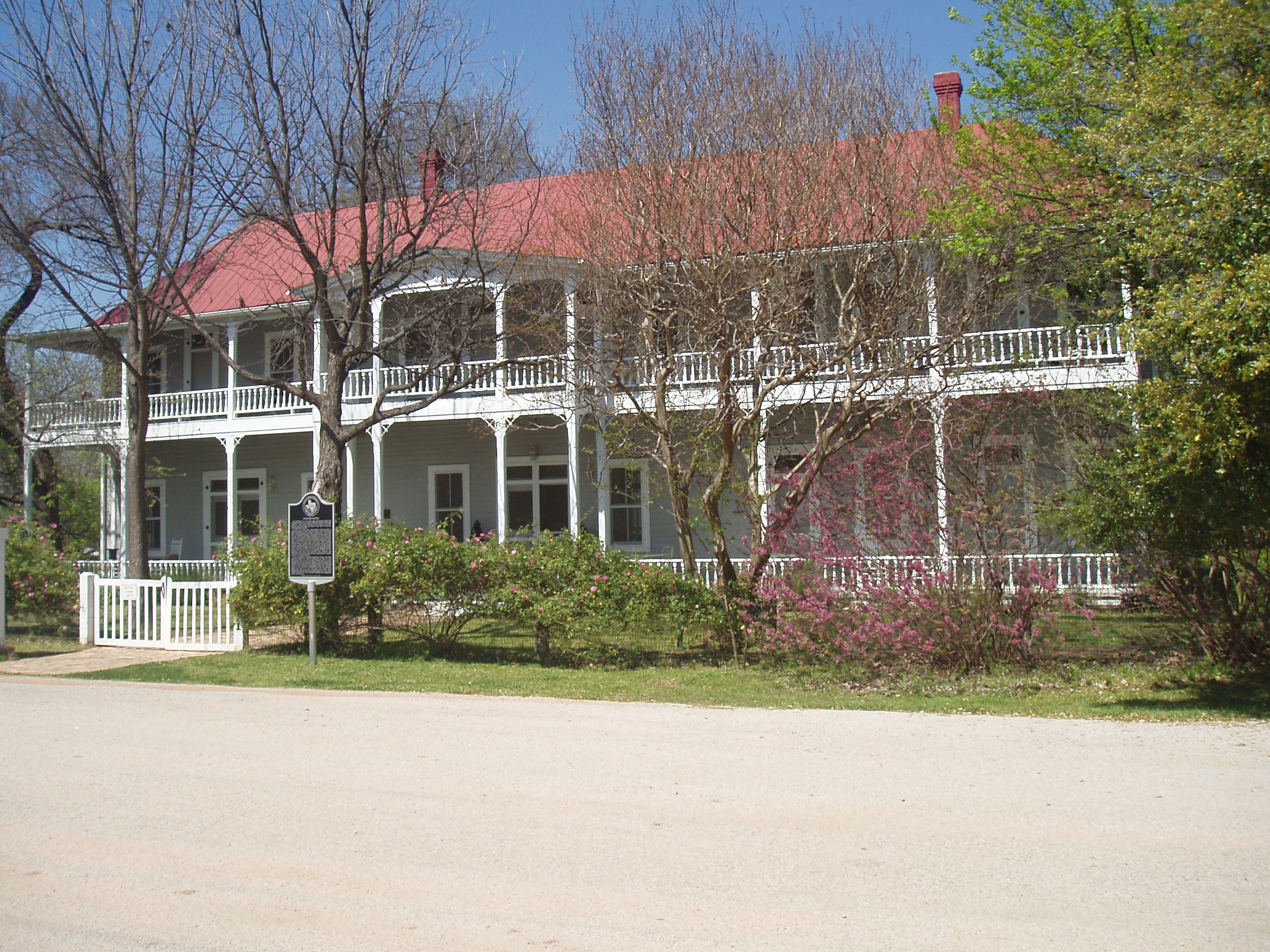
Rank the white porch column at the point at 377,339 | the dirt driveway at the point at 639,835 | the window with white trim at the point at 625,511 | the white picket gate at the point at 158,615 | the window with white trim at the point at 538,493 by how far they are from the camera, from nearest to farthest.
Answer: the dirt driveway at the point at 639,835
the white picket gate at the point at 158,615
the white porch column at the point at 377,339
the window with white trim at the point at 625,511
the window with white trim at the point at 538,493

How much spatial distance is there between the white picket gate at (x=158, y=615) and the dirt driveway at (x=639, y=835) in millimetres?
5294

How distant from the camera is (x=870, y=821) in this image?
576 centimetres

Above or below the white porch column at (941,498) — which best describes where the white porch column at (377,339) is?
above

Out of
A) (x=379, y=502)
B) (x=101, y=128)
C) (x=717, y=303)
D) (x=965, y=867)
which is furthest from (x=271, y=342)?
(x=965, y=867)

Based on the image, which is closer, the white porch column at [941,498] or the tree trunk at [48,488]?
the white porch column at [941,498]

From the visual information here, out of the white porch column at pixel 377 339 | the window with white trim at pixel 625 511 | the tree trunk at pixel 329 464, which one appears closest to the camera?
the tree trunk at pixel 329 464

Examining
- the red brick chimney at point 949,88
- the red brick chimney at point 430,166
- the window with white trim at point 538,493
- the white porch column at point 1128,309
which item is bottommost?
the window with white trim at point 538,493

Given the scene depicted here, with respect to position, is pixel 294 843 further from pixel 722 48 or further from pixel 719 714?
pixel 722 48

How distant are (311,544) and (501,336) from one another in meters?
4.24

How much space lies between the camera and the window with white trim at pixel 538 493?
72.6ft

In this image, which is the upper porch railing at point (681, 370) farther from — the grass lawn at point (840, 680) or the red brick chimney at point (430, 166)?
the grass lawn at point (840, 680)

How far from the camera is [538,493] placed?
72.8ft

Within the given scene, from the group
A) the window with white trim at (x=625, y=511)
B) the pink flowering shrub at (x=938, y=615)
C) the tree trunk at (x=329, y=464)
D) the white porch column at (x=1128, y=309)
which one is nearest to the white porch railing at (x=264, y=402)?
the window with white trim at (x=625, y=511)

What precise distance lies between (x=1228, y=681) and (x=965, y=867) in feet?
22.3
